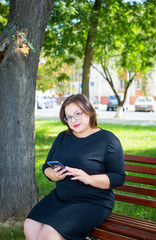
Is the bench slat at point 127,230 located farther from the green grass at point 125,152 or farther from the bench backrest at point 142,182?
the green grass at point 125,152

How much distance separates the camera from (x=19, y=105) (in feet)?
13.4

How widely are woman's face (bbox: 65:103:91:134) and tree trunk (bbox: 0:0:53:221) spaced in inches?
55.3

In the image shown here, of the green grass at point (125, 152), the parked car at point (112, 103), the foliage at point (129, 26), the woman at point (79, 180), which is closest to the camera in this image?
the woman at point (79, 180)

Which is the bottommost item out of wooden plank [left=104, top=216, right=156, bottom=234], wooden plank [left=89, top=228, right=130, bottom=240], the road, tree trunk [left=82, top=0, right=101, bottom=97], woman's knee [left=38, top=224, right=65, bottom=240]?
the road

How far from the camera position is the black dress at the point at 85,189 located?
8.43ft

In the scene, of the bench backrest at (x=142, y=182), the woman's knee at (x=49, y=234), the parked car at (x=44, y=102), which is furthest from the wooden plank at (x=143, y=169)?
the parked car at (x=44, y=102)

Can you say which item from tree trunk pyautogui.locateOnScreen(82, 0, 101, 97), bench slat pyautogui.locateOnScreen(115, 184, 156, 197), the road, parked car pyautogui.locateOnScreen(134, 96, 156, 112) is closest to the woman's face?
bench slat pyautogui.locateOnScreen(115, 184, 156, 197)

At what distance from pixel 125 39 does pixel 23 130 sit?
392 inches

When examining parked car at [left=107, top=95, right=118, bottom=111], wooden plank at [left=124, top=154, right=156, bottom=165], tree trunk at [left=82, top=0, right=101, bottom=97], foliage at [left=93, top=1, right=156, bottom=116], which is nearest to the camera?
wooden plank at [left=124, top=154, right=156, bottom=165]

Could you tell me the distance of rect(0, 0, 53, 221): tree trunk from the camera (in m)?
3.99

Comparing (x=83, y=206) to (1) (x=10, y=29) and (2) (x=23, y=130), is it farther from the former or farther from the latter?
(1) (x=10, y=29)

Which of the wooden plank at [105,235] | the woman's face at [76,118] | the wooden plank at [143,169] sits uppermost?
the woman's face at [76,118]

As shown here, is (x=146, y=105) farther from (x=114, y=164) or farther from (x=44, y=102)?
(x=114, y=164)

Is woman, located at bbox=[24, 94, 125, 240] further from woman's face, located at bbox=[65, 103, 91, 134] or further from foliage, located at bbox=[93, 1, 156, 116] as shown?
foliage, located at bbox=[93, 1, 156, 116]
